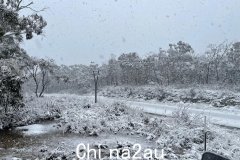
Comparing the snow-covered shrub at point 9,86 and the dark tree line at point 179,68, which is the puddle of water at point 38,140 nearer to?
the snow-covered shrub at point 9,86

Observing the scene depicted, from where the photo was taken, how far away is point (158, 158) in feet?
34.2

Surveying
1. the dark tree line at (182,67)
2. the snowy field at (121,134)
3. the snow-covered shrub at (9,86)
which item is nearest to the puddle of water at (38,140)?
the snowy field at (121,134)

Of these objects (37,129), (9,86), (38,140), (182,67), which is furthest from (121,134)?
(182,67)

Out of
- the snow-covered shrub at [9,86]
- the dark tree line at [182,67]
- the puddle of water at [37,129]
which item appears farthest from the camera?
the dark tree line at [182,67]

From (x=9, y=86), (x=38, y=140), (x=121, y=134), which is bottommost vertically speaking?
A: (x=38, y=140)

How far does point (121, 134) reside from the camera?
16.4 m

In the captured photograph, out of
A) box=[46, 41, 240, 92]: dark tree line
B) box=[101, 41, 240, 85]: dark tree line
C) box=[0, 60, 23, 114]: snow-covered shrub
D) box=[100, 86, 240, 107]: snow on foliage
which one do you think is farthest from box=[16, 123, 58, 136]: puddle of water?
box=[101, 41, 240, 85]: dark tree line

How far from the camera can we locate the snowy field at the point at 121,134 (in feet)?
39.5

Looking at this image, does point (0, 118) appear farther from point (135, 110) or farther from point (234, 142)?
point (234, 142)

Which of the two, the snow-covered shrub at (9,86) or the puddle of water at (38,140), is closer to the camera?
the puddle of water at (38,140)

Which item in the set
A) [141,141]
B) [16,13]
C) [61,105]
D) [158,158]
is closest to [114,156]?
[158,158]

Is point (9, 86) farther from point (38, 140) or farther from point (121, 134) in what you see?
point (121, 134)

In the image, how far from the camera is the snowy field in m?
12.0

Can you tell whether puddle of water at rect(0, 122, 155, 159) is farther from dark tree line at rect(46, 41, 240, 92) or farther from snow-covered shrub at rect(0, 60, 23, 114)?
dark tree line at rect(46, 41, 240, 92)
